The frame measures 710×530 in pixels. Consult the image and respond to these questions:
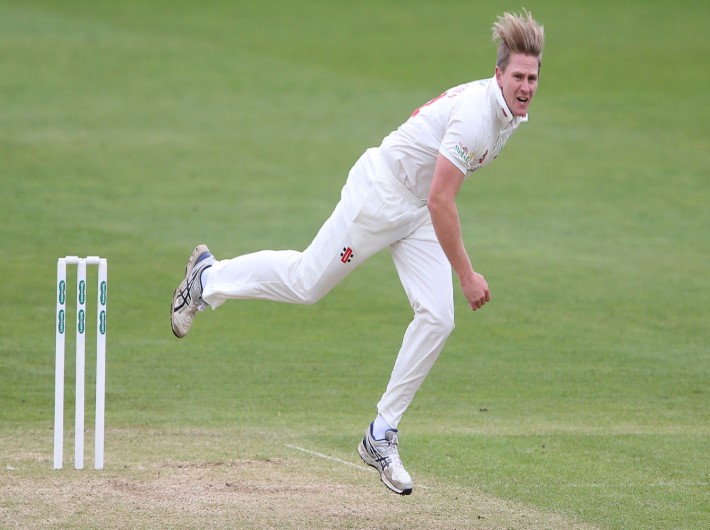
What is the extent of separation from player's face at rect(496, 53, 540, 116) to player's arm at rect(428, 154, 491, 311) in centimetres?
48

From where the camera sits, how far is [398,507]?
6.84 meters

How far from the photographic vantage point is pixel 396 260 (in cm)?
695

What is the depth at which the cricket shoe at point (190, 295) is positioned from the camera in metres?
7.51

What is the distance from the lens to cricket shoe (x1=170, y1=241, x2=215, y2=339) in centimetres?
751

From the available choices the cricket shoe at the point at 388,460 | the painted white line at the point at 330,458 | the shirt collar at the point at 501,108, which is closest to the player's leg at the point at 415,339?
the cricket shoe at the point at 388,460

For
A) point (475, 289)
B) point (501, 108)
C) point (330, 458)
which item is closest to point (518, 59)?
point (501, 108)

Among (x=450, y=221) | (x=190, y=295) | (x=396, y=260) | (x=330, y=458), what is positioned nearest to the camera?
(x=450, y=221)

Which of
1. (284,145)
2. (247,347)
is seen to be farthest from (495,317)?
(284,145)

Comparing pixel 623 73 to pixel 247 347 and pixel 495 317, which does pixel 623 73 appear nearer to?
pixel 495 317

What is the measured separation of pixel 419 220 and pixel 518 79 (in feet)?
3.07

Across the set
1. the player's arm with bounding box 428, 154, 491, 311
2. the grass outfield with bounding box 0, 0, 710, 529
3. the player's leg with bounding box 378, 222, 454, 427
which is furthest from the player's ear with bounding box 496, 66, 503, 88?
the grass outfield with bounding box 0, 0, 710, 529

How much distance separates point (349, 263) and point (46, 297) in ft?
23.5

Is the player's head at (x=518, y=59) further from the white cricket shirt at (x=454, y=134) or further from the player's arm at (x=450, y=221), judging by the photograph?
the player's arm at (x=450, y=221)

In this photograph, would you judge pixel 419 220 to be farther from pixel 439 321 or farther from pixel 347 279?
pixel 347 279
